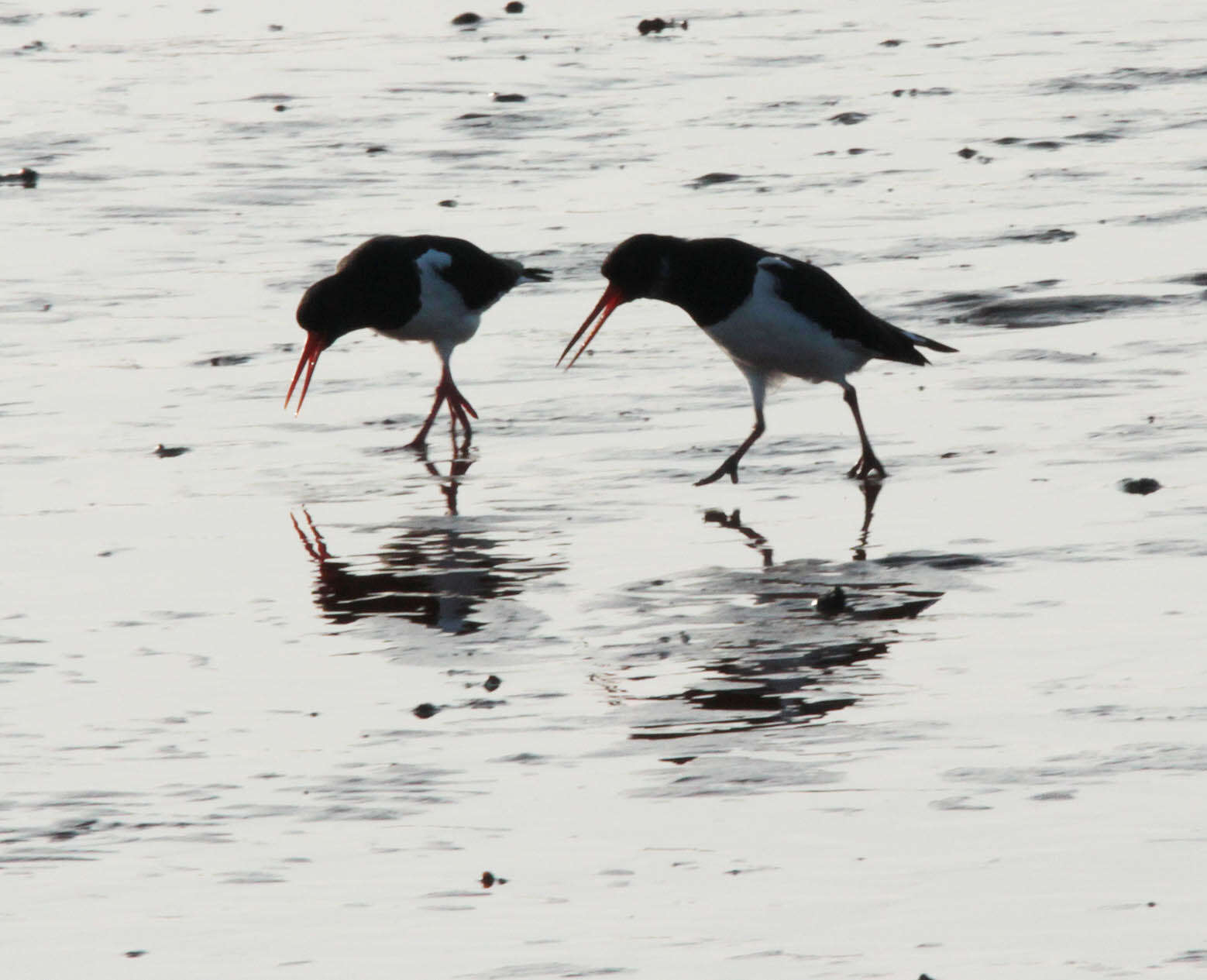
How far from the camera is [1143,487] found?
807 centimetres

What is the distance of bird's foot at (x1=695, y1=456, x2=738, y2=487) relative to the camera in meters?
8.55

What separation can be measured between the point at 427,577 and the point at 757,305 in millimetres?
2004

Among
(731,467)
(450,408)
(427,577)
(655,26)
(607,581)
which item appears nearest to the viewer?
(607,581)

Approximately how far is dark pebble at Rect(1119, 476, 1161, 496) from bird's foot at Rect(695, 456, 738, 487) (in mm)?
1417

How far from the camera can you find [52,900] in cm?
Answer: 485

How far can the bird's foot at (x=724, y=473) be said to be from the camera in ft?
28.1

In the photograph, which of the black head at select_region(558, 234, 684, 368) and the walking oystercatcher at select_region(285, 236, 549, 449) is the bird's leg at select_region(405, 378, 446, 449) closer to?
the walking oystercatcher at select_region(285, 236, 549, 449)

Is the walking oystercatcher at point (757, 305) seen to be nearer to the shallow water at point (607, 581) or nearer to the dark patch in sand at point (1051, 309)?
the shallow water at point (607, 581)

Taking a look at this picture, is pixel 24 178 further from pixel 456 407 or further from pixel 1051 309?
pixel 1051 309

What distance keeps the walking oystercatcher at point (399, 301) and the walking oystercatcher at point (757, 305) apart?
1103 mm

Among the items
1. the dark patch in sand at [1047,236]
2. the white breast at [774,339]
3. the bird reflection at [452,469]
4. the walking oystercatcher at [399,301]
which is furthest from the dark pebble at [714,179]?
the white breast at [774,339]

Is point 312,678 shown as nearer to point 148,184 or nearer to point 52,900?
point 52,900

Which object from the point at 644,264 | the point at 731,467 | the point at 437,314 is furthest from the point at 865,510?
the point at 437,314

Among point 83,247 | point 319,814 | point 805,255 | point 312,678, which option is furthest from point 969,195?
point 319,814
